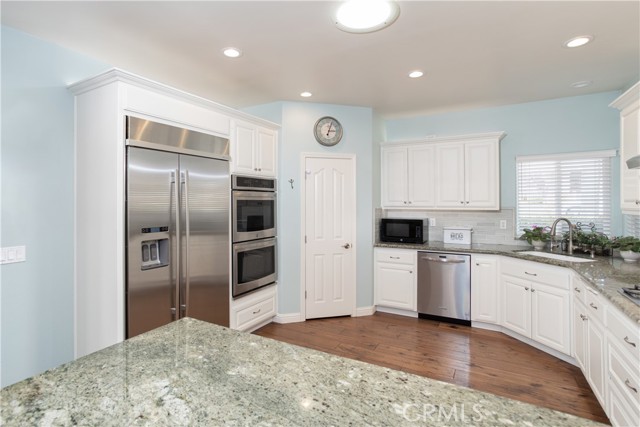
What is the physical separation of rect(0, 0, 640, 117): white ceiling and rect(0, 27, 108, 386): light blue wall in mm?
262

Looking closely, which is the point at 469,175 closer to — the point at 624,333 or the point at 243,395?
the point at 624,333

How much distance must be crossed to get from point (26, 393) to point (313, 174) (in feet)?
10.8

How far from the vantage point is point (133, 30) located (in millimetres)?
2309

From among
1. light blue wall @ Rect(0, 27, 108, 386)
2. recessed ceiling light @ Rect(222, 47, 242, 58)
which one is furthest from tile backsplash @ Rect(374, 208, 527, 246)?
light blue wall @ Rect(0, 27, 108, 386)

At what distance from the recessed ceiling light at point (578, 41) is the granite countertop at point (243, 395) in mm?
2727

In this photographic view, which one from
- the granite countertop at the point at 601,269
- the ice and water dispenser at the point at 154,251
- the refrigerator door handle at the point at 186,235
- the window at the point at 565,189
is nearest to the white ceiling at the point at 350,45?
the window at the point at 565,189

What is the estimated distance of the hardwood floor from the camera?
2.44 m

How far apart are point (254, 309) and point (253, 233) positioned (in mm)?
830

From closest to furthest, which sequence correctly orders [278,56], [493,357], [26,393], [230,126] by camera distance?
[26,393] < [278,56] < [493,357] < [230,126]

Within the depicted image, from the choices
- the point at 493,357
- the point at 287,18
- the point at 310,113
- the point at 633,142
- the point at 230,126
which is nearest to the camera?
the point at 287,18

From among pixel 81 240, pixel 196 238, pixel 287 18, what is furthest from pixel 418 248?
pixel 81 240

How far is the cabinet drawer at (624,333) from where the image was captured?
62.0 inches

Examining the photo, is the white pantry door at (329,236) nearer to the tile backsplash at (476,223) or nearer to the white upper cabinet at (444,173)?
the tile backsplash at (476,223)

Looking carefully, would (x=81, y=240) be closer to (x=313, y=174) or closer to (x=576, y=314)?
(x=313, y=174)
